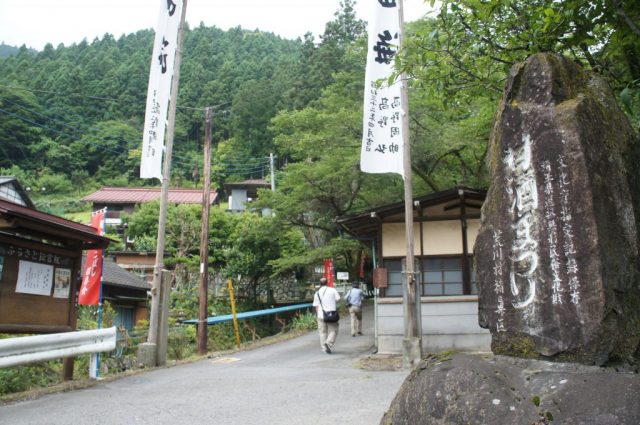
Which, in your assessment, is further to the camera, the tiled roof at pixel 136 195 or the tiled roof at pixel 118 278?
the tiled roof at pixel 136 195

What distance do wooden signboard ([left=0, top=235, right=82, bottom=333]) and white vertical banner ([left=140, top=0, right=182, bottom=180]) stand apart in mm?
3087

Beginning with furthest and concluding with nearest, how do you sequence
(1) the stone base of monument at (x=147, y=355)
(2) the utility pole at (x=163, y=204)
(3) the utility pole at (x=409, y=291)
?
(2) the utility pole at (x=163, y=204) → (1) the stone base of monument at (x=147, y=355) → (3) the utility pole at (x=409, y=291)

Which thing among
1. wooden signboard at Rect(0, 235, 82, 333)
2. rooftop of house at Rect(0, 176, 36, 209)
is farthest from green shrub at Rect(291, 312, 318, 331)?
rooftop of house at Rect(0, 176, 36, 209)

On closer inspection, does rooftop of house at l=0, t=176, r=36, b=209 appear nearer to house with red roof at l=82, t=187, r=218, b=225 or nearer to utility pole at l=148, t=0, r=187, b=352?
house with red roof at l=82, t=187, r=218, b=225

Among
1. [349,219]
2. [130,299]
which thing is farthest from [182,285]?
[349,219]

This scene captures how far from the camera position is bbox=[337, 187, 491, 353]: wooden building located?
12.6 metres

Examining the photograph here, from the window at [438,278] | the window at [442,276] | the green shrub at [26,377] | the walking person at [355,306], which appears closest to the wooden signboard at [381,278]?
the window at [438,278]

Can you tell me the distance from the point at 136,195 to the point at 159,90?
3713 cm

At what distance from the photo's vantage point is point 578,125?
4.57 meters

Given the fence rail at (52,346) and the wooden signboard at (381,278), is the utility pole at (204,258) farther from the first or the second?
the fence rail at (52,346)

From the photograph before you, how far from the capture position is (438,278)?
13.1m

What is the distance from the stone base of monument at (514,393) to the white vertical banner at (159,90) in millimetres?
8716

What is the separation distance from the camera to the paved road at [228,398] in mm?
6371

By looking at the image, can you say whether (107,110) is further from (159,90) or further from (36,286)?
(36,286)
